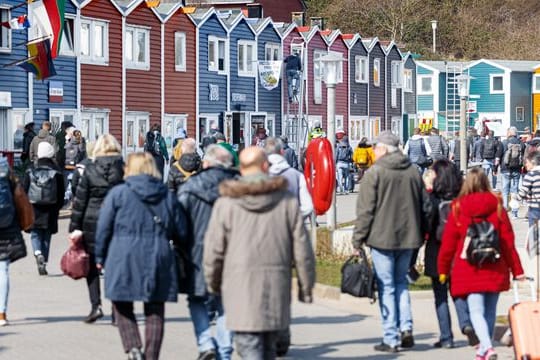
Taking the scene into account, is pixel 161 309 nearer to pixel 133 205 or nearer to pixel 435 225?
pixel 133 205

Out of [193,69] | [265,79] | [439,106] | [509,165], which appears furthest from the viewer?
[439,106]

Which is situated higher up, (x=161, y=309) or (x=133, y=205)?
(x=133, y=205)

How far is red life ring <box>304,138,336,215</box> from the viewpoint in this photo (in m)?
16.8

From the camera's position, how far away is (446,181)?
1051 centimetres

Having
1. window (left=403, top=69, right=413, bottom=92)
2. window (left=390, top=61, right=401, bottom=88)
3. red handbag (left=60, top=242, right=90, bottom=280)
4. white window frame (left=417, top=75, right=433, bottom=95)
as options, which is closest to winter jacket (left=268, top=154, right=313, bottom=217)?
red handbag (left=60, top=242, right=90, bottom=280)

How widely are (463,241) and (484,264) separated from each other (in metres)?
0.23

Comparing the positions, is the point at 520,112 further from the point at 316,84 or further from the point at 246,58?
the point at 246,58

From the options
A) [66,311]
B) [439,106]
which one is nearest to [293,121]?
[439,106]

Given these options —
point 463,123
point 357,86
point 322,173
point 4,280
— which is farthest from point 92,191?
point 357,86

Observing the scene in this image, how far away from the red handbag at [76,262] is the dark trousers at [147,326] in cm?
209

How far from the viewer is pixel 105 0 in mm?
39781

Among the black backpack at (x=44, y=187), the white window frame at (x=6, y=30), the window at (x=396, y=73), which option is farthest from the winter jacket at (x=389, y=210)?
the window at (x=396, y=73)

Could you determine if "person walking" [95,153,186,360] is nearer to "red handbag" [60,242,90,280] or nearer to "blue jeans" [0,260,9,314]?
"red handbag" [60,242,90,280]

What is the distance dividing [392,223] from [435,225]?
17.5 inches
